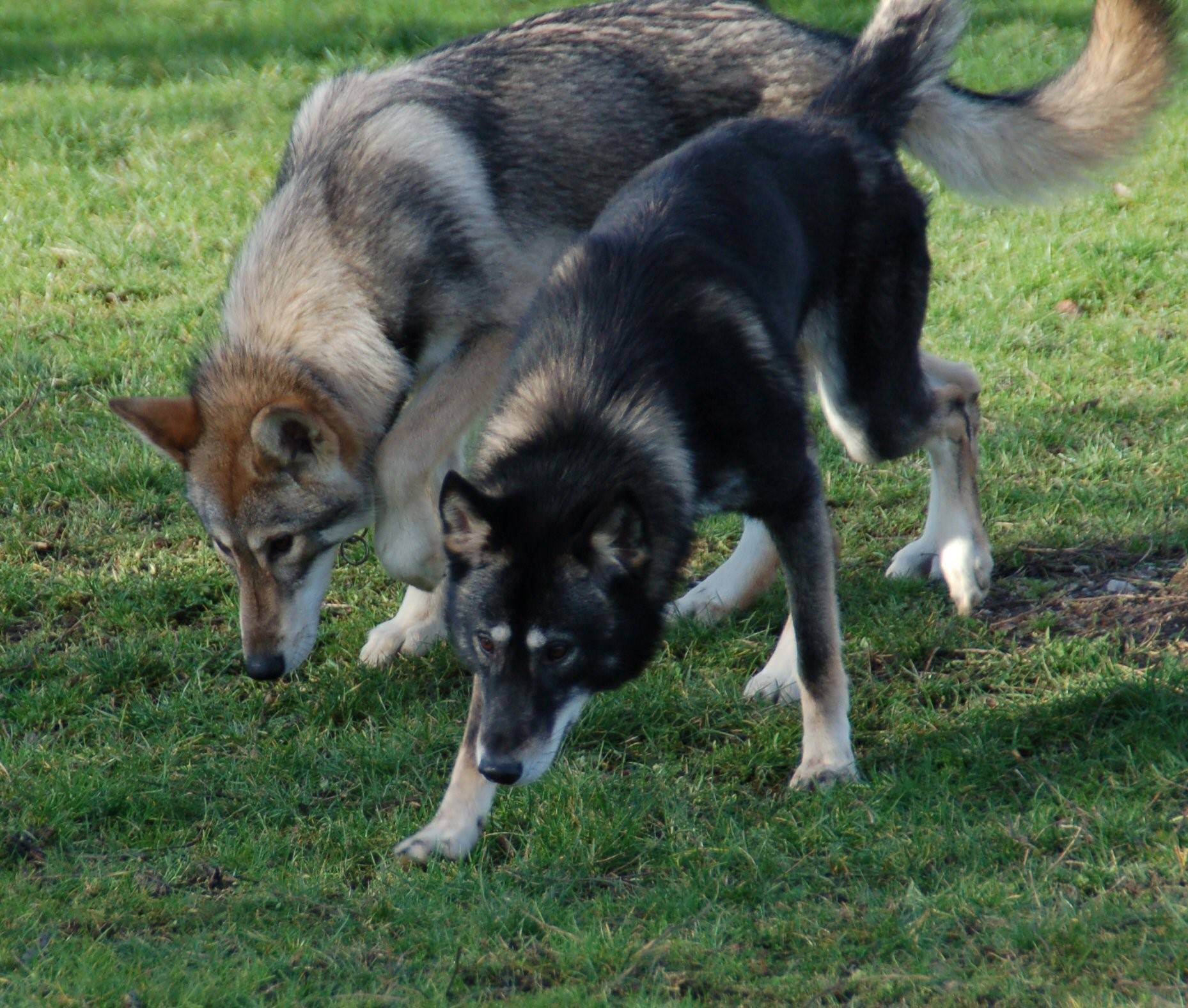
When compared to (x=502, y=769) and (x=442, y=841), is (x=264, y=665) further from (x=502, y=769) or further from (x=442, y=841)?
(x=502, y=769)

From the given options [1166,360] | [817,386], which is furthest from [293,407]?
[1166,360]

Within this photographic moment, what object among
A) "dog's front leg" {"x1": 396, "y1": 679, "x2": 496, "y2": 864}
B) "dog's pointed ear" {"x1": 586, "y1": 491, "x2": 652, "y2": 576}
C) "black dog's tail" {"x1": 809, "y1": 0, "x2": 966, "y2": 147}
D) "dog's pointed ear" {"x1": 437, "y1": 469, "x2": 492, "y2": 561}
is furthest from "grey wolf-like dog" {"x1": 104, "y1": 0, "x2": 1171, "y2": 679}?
"dog's pointed ear" {"x1": 586, "y1": 491, "x2": 652, "y2": 576}

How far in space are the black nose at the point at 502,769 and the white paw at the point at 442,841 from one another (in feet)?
1.34

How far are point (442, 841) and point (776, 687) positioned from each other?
1.38 meters

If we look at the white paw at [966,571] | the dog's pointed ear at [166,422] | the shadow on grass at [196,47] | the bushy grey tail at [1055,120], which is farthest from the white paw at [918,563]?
the shadow on grass at [196,47]

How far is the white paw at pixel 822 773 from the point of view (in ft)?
13.4

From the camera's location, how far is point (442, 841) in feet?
12.6

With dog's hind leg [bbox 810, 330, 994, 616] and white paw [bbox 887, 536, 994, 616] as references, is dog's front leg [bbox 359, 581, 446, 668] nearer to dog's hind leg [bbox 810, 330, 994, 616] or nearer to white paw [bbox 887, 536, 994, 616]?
dog's hind leg [bbox 810, 330, 994, 616]

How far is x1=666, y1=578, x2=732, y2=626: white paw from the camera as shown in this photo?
5.18m

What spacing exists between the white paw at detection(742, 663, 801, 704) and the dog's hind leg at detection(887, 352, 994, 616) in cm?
78

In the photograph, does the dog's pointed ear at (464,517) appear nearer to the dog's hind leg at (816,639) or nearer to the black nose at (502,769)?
the black nose at (502,769)

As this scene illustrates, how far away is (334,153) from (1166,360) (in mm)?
4334

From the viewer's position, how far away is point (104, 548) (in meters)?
5.71

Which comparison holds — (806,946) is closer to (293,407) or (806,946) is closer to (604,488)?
(604,488)
